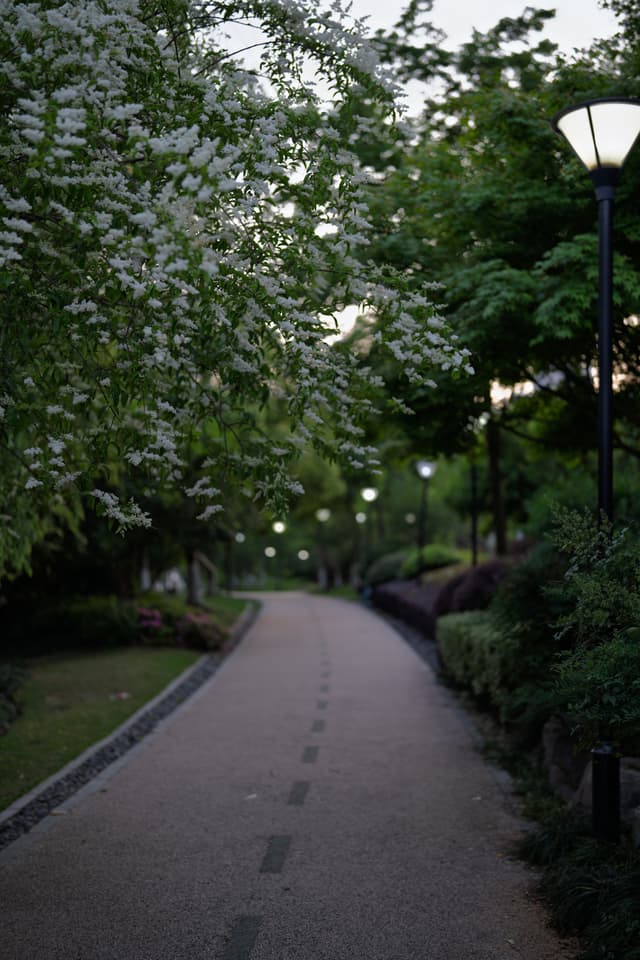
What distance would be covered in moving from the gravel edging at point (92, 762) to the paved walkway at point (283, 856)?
0.67 feet

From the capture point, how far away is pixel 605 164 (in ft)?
19.2

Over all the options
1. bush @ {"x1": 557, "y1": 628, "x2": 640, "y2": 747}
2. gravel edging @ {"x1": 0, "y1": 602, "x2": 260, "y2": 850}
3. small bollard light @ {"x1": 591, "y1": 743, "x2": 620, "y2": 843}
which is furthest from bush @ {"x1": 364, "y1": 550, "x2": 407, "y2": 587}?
bush @ {"x1": 557, "y1": 628, "x2": 640, "y2": 747}

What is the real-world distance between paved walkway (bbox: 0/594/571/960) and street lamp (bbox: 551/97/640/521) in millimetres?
2610

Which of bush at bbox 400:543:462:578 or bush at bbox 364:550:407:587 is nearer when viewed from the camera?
bush at bbox 400:543:462:578

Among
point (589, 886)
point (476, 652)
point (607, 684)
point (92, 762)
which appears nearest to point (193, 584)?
point (476, 652)

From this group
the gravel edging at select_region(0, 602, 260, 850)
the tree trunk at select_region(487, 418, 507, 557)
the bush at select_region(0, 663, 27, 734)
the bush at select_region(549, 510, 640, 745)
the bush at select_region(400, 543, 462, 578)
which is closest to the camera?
the bush at select_region(549, 510, 640, 745)

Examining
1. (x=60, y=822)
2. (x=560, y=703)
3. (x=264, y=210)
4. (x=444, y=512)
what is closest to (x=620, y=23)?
(x=264, y=210)

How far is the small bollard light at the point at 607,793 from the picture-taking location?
17.7 ft

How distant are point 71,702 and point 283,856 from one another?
7.36 meters

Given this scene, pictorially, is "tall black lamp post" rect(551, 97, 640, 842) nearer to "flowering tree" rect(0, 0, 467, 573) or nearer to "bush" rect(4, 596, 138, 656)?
"flowering tree" rect(0, 0, 467, 573)

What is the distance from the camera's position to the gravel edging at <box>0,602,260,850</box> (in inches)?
269

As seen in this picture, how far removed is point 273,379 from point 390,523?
46951 millimetres

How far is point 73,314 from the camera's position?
15.7 feet

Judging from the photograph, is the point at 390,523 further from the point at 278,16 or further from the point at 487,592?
the point at 278,16
